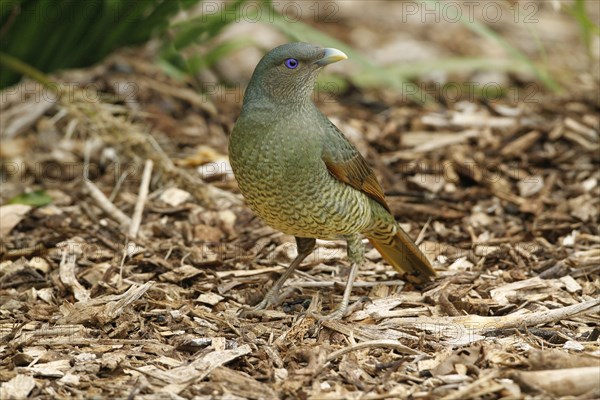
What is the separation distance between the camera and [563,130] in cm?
654

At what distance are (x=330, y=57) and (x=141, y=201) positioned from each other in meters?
1.87

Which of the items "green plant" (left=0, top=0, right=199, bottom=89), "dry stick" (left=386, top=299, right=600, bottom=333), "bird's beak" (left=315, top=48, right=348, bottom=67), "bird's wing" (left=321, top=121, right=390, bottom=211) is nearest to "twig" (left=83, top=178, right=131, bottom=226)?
"green plant" (left=0, top=0, right=199, bottom=89)

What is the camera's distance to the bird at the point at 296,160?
4.30 m

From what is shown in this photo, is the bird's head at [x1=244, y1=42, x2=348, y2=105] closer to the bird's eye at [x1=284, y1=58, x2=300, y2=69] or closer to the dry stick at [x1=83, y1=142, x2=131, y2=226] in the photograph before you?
the bird's eye at [x1=284, y1=58, x2=300, y2=69]

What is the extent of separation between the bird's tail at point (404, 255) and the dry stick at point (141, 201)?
59.4 inches

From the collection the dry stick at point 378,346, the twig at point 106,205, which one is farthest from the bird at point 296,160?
the twig at point 106,205

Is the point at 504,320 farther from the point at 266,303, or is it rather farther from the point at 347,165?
the point at 266,303

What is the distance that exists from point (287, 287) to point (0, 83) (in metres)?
3.20

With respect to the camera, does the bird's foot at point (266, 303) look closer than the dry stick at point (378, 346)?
No

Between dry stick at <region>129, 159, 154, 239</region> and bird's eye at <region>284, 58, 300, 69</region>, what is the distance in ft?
5.25

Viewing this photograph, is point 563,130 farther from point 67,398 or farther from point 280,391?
point 67,398

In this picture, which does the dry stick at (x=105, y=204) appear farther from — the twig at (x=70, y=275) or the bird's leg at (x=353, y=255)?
the bird's leg at (x=353, y=255)

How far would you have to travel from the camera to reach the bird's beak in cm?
437

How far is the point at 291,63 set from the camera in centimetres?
443
